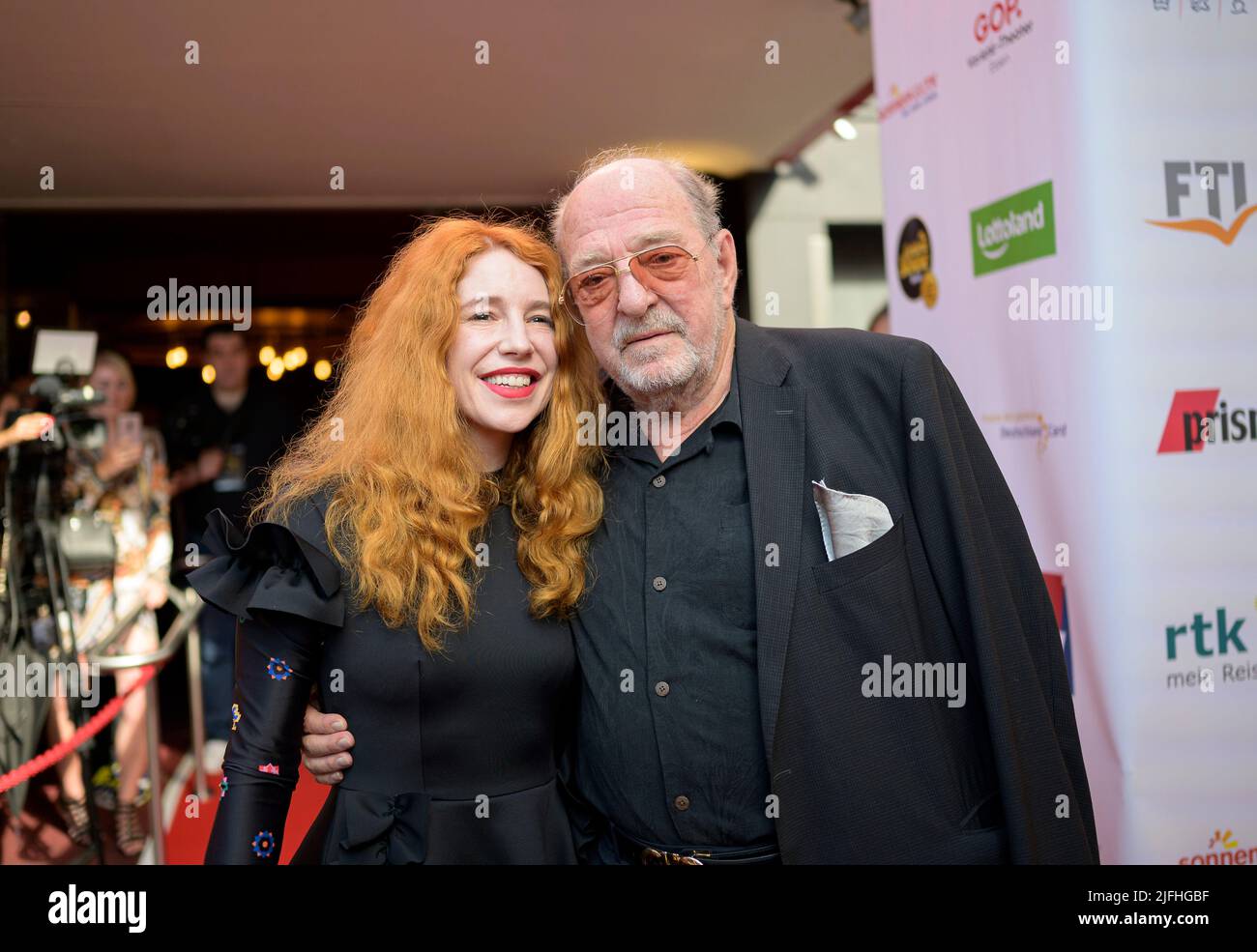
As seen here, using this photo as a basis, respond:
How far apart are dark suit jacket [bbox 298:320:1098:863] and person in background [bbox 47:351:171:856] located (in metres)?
3.24

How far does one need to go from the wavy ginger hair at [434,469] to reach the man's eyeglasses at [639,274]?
0.13 metres

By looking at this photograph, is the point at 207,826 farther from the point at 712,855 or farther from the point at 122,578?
the point at 712,855

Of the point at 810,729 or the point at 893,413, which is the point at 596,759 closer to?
the point at 810,729

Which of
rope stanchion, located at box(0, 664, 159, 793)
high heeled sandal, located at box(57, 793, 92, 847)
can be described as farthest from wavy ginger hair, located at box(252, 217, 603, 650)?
high heeled sandal, located at box(57, 793, 92, 847)

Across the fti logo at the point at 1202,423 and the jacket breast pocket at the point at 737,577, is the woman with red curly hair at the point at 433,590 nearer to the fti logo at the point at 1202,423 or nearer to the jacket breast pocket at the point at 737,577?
the jacket breast pocket at the point at 737,577

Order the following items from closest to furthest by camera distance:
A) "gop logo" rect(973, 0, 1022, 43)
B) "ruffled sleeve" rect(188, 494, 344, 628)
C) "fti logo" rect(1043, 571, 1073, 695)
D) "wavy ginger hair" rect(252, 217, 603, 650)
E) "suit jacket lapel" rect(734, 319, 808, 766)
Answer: "suit jacket lapel" rect(734, 319, 808, 766) < "ruffled sleeve" rect(188, 494, 344, 628) < "wavy ginger hair" rect(252, 217, 603, 650) < "fti logo" rect(1043, 571, 1073, 695) < "gop logo" rect(973, 0, 1022, 43)

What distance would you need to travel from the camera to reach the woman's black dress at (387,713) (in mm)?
1935

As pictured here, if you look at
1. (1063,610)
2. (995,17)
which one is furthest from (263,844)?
(995,17)

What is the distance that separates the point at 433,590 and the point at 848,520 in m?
0.82

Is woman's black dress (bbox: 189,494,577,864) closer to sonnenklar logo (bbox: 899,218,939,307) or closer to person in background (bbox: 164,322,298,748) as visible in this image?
sonnenklar logo (bbox: 899,218,939,307)

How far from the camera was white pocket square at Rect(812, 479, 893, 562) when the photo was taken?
6.15ft

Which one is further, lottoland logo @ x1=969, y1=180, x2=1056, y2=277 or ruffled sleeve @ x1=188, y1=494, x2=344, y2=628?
lottoland logo @ x1=969, y1=180, x2=1056, y2=277
